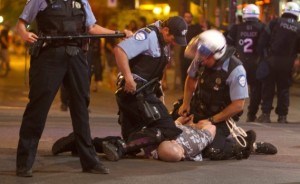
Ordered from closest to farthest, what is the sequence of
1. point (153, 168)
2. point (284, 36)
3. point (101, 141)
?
1. point (153, 168)
2. point (101, 141)
3. point (284, 36)

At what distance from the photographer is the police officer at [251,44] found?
489 inches

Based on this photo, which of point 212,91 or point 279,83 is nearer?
point 212,91

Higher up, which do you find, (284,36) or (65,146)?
(284,36)

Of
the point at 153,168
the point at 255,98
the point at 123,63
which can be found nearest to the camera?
the point at 153,168

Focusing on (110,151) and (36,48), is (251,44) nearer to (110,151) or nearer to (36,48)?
(110,151)

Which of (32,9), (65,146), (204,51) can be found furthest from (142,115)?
(32,9)

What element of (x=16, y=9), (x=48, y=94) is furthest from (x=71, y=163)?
(x=16, y=9)

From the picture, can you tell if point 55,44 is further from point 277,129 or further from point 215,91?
point 277,129

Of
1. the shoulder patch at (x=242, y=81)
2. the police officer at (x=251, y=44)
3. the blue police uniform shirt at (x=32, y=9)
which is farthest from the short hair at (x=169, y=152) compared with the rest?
the police officer at (x=251, y=44)

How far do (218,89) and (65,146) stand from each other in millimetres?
1672

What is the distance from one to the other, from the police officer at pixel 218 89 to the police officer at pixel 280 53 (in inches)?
171

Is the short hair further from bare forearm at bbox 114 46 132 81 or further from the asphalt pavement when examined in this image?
bare forearm at bbox 114 46 132 81

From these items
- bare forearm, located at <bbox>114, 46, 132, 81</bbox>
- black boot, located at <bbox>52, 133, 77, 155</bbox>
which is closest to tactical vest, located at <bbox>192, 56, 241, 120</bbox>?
bare forearm, located at <bbox>114, 46, 132, 81</bbox>

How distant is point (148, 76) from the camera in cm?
749
